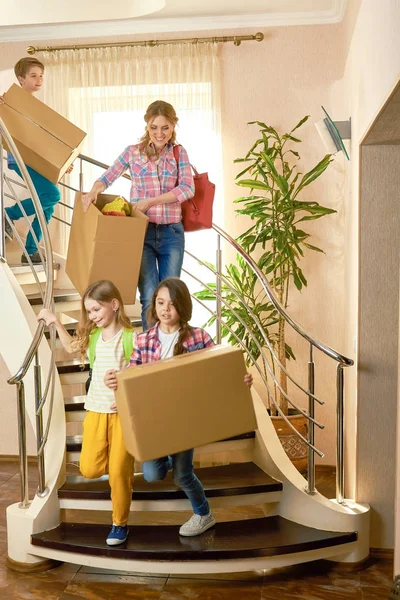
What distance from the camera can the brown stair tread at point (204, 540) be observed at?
322 cm

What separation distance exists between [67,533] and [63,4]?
3041mm

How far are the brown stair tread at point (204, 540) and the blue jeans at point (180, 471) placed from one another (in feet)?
0.67

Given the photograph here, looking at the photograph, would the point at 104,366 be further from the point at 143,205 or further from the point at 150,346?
the point at 143,205

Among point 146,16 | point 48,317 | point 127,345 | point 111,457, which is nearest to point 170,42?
point 146,16

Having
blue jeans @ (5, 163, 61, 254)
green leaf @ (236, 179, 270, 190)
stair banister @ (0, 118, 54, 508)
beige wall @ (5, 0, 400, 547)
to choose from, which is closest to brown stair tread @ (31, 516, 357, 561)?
stair banister @ (0, 118, 54, 508)

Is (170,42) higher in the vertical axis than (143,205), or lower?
higher

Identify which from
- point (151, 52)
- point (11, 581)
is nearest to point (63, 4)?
point (151, 52)

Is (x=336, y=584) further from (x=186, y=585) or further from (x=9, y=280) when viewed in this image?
(x=9, y=280)

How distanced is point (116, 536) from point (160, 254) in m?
1.30

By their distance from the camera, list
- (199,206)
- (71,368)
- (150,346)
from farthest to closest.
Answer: (71,368), (199,206), (150,346)

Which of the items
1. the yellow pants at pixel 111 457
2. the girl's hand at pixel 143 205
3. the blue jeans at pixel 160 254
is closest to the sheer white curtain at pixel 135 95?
the blue jeans at pixel 160 254

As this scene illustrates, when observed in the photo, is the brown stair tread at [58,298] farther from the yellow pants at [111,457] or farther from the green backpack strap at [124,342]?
the yellow pants at [111,457]

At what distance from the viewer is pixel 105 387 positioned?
3.23 metres

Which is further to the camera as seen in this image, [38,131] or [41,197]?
[41,197]
